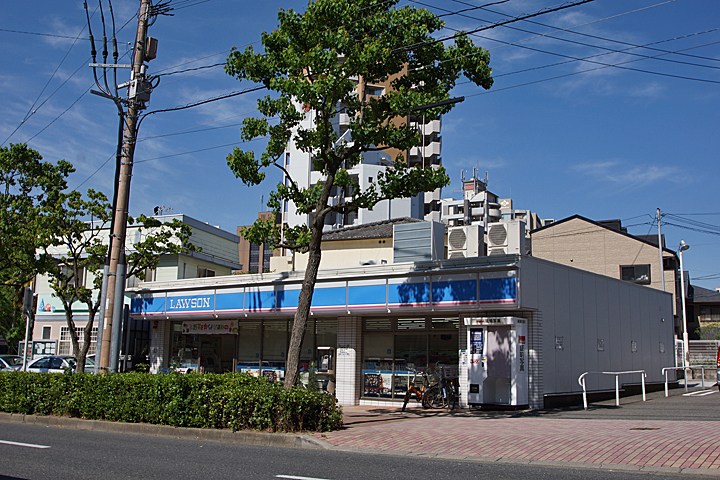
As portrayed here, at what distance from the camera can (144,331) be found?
25.2 metres

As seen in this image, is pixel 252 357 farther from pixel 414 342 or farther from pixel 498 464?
pixel 498 464

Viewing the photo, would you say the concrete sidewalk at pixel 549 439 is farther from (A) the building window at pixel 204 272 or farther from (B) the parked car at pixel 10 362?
→ (B) the parked car at pixel 10 362

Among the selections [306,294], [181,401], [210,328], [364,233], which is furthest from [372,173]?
[181,401]

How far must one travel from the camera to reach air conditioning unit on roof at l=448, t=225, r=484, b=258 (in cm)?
1864

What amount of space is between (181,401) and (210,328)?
421 inches

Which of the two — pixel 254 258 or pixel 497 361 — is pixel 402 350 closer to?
pixel 497 361

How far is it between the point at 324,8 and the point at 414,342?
9923 mm

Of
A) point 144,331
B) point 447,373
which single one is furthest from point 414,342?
point 144,331

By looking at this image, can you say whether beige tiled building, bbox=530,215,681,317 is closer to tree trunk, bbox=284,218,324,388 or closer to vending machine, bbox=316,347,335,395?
vending machine, bbox=316,347,335,395

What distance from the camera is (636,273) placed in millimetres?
49344

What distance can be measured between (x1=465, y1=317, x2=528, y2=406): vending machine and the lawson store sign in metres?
0.75

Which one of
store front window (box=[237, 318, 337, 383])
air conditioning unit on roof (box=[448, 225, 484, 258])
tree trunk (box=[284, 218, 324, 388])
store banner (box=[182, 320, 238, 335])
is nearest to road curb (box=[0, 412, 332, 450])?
tree trunk (box=[284, 218, 324, 388])

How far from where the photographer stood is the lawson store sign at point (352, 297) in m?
16.1

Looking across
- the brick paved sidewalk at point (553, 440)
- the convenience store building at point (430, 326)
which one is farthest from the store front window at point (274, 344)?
the brick paved sidewalk at point (553, 440)
